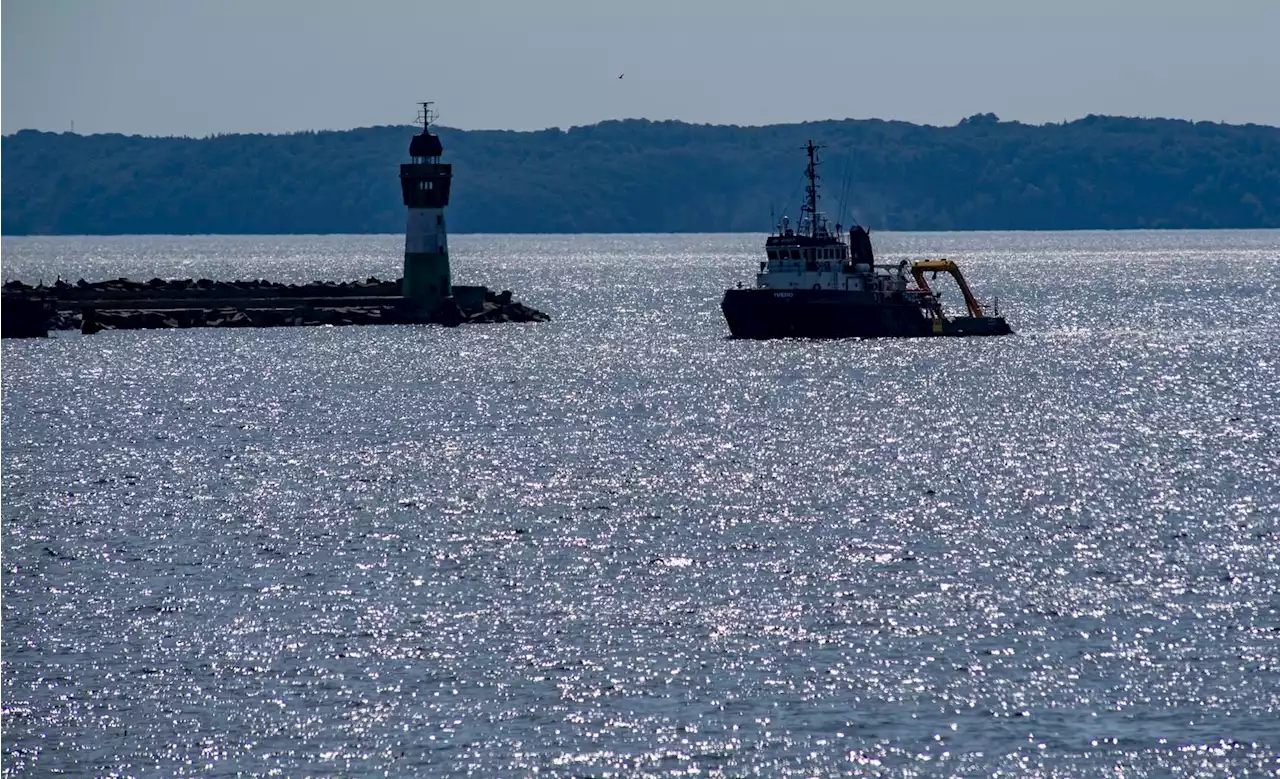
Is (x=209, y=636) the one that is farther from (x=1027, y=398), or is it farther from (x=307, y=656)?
(x=1027, y=398)

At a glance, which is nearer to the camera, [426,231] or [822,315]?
[822,315]

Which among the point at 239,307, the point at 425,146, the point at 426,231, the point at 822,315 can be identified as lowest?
the point at 239,307

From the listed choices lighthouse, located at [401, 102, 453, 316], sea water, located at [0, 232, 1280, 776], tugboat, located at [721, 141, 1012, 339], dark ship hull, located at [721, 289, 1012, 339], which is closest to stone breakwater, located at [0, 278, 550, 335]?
lighthouse, located at [401, 102, 453, 316]

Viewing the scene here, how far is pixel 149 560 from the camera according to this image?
38781mm

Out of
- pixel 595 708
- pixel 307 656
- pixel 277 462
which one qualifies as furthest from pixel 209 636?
pixel 277 462

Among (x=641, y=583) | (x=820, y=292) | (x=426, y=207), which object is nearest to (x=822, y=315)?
(x=820, y=292)

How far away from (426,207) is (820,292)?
23893 millimetres

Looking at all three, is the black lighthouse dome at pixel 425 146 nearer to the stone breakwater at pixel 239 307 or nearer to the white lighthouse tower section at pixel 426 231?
the white lighthouse tower section at pixel 426 231

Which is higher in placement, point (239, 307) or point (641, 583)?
point (239, 307)

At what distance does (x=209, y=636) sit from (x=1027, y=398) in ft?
157

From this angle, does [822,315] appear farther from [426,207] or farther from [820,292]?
[426,207]

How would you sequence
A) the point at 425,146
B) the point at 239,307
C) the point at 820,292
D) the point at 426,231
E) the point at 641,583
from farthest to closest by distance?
1. the point at 239,307
2. the point at 426,231
3. the point at 425,146
4. the point at 820,292
5. the point at 641,583

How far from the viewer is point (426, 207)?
108 metres

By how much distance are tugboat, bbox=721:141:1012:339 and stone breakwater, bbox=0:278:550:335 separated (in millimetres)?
23369
